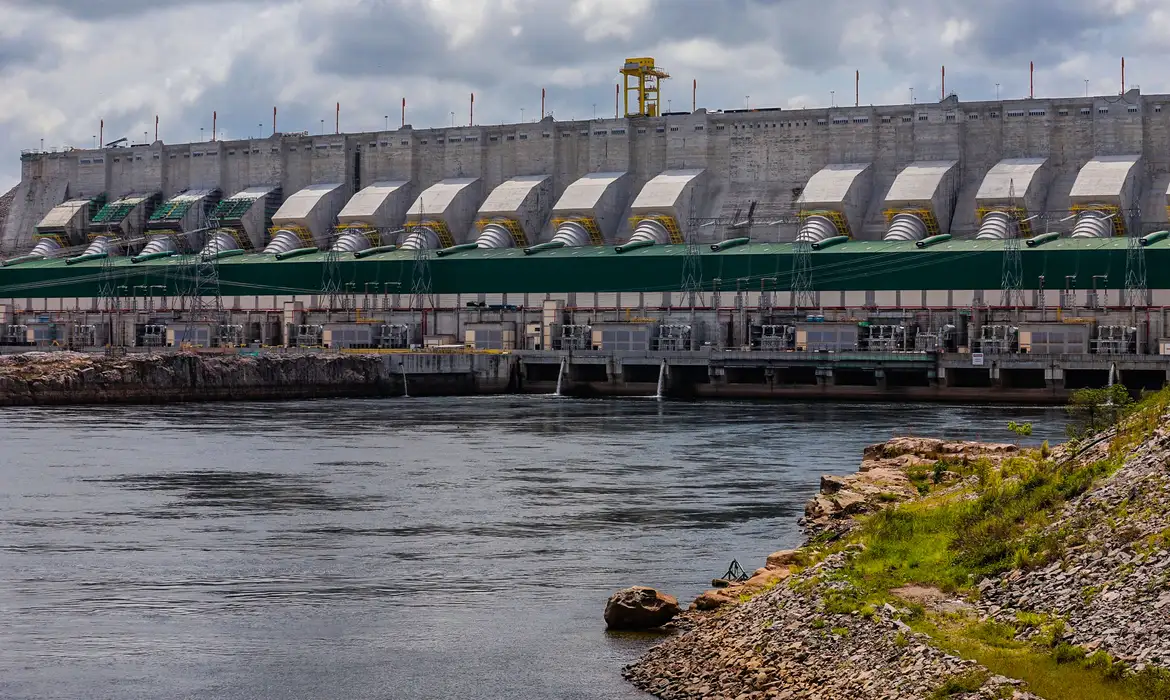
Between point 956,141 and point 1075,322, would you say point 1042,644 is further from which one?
point 956,141

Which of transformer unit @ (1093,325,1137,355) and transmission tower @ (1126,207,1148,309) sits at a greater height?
transmission tower @ (1126,207,1148,309)

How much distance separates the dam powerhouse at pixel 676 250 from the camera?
8494 cm

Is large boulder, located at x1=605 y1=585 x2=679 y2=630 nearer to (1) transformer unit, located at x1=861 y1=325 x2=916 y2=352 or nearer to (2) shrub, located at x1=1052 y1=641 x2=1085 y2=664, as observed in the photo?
(2) shrub, located at x1=1052 y1=641 x2=1085 y2=664

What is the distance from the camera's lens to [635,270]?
9888 centimetres

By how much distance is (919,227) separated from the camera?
317 feet

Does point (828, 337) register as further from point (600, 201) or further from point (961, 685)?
point (961, 685)

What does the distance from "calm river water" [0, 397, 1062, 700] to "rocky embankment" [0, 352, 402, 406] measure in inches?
648

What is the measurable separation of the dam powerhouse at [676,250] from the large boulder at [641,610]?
59.7 metres

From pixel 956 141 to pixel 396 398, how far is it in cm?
4180

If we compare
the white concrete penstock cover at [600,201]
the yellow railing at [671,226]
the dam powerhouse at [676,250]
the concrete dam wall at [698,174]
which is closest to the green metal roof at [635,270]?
the dam powerhouse at [676,250]

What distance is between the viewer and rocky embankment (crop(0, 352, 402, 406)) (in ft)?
235

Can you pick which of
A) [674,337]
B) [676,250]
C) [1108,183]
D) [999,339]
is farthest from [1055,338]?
[676,250]

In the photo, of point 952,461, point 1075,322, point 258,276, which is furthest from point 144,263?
point 952,461

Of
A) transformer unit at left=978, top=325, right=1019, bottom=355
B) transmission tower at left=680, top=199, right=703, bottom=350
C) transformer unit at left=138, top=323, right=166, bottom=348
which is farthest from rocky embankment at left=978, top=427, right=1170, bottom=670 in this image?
transformer unit at left=138, top=323, right=166, bottom=348
